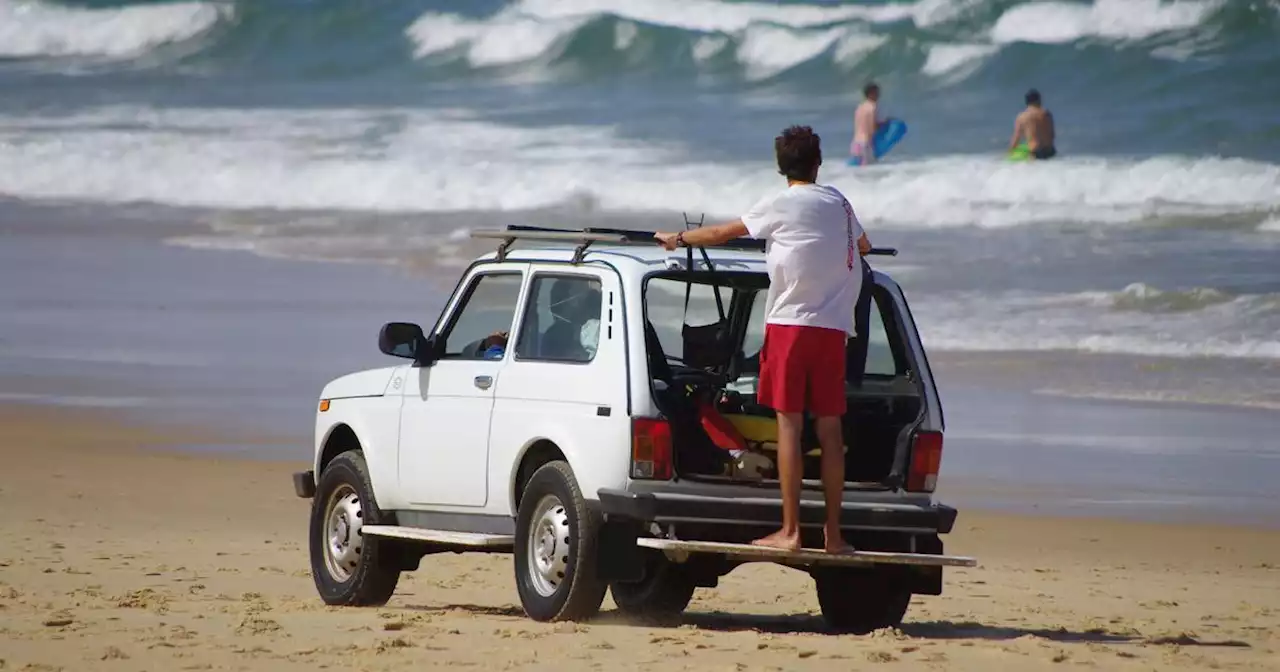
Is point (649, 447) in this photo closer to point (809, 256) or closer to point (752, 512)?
point (752, 512)

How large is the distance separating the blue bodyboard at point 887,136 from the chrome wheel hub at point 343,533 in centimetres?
2471

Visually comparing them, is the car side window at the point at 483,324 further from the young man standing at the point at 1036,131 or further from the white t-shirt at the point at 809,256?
the young man standing at the point at 1036,131

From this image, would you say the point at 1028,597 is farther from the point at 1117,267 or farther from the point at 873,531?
the point at 1117,267

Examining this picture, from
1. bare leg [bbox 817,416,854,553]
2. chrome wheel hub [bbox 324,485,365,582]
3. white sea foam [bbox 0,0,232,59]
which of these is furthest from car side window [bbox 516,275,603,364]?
white sea foam [bbox 0,0,232,59]

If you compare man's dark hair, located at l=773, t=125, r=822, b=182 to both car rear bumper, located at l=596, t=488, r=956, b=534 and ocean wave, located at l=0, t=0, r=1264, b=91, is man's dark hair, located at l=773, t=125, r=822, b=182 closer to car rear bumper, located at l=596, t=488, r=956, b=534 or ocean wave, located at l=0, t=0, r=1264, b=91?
car rear bumper, located at l=596, t=488, r=956, b=534

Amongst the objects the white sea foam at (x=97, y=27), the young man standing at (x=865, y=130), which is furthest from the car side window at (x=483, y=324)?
the white sea foam at (x=97, y=27)

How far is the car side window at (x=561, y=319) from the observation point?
29.5 feet

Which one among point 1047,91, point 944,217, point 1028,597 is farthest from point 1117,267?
point 1028,597

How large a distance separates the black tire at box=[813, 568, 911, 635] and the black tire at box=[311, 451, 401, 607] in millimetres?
1816

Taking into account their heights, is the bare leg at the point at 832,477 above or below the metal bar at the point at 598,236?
below

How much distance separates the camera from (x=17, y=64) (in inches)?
1656

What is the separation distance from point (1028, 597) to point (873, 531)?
2343 millimetres

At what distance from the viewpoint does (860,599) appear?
9438 mm

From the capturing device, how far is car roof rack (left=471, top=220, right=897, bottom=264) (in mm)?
8914
